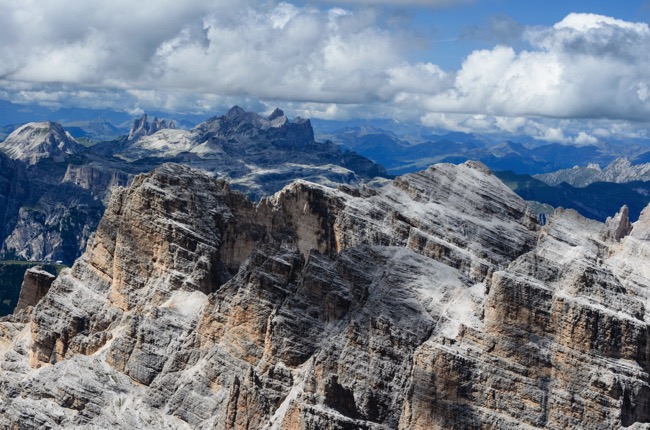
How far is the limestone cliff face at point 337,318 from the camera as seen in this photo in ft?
248

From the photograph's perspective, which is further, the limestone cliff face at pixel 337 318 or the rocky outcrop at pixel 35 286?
the rocky outcrop at pixel 35 286

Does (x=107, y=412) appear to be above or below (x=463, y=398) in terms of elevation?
below

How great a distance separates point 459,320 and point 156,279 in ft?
140

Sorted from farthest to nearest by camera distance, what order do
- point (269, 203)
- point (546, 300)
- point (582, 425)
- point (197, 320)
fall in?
point (269, 203) → point (197, 320) → point (546, 300) → point (582, 425)

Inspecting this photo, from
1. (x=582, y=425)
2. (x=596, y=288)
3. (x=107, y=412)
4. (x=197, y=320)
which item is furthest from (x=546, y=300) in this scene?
(x=107, y=412)

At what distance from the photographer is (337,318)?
3585 inches

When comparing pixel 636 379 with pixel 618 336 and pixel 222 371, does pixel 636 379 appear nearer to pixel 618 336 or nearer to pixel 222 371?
pixel 618 336

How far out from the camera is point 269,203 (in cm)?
13088

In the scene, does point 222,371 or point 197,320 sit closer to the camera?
point 222,371

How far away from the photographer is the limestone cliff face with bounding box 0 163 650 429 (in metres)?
75.5

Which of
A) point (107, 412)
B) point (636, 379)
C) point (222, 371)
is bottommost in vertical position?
point (107, 412)

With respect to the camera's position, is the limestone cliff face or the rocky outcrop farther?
the rocky outcrop

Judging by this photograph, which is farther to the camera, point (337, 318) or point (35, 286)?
point (35, 286)

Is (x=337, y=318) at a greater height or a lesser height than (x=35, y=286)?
greater
